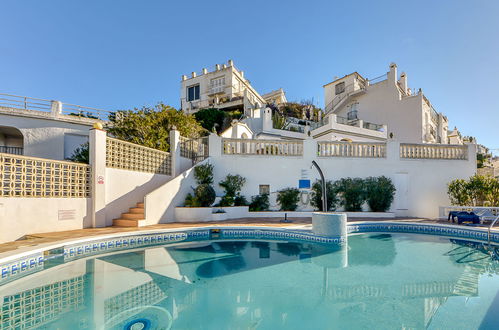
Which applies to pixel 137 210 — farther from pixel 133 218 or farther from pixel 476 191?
pixel 476 191

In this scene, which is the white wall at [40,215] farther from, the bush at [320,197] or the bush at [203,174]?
the bush at [320,197]

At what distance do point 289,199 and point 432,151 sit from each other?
7669 mm

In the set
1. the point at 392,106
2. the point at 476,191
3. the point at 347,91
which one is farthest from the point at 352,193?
the point at 347,91

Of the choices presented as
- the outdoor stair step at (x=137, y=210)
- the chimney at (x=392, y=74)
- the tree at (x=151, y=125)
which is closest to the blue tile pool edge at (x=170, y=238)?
the outdoor stair step at (x=137, y=210)

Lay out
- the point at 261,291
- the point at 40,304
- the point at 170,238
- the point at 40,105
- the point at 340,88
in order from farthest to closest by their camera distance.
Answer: the point at 340,88
the point at 40,105
the point at 170,238
the point at 261,291
the point at 40,304

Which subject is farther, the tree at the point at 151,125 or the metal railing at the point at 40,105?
the metal railing at the point at 40,105

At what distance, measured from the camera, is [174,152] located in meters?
11.4

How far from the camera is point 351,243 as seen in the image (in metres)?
7.53

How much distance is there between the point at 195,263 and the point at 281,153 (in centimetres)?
758

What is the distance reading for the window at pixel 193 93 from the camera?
3389cm

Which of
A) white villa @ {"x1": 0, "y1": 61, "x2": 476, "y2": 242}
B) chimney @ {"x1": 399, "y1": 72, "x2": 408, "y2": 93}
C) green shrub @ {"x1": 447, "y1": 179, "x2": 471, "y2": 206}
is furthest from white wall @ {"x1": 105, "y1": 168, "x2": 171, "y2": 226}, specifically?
chimney @ {"x1": 399, "y1": 72, "x2": 408, "y2": 93}

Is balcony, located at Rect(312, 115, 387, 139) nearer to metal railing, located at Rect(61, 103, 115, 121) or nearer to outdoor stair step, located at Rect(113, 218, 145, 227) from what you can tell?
outdoor stair step, located at Rect(113, 218, 145, 227)

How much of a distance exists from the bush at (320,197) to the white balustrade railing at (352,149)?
5.42 ft

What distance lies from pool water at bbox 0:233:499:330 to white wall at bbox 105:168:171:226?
311cm
